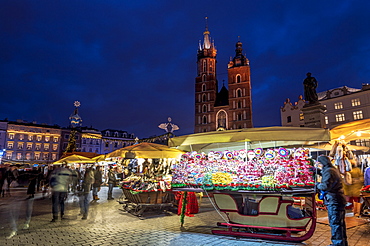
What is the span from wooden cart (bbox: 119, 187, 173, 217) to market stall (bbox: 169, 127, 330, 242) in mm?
3083

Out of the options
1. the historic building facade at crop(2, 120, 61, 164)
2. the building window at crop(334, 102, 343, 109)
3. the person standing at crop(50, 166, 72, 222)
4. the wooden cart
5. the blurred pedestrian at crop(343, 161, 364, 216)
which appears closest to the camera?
the blurred pedestrian at crop(343, 161, 364, 216)

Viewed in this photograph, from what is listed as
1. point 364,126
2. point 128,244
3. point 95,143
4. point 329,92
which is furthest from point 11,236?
point 95,143

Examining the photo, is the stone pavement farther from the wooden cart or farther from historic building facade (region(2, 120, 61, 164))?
historic building facade (region(2, 120, 61, 164))

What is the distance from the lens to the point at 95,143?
7856 centimetres

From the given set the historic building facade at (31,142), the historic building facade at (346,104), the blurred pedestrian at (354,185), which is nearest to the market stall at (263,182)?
the blurred pedestrian at (354,185)

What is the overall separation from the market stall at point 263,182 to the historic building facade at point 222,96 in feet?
181

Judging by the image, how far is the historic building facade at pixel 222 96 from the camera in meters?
62.8

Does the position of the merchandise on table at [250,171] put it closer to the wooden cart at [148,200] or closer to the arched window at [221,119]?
the wooden cart at [148,200]

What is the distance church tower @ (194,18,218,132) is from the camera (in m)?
66.5

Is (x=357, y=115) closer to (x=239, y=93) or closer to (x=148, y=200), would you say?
(x=239, y=93)

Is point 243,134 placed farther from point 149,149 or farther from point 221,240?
point 149,149

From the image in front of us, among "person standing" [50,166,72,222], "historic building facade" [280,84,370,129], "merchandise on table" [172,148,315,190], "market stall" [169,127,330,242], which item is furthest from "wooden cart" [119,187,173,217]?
"historic building facade" [280,84,370,129]

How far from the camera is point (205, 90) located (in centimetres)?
6825

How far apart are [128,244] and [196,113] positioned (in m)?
62.9
